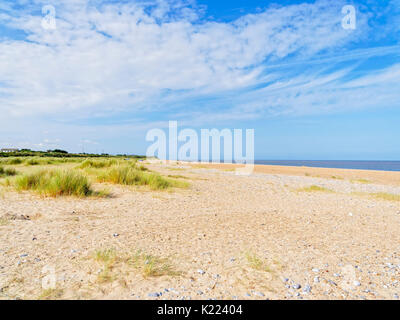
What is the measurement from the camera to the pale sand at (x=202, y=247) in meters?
2.33

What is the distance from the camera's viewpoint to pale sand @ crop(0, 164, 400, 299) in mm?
2328

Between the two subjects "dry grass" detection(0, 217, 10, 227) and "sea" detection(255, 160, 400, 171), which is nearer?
Result: "dry grass" detection(0, 217, 10, 227)

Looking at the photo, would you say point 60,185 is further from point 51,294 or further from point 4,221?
point 51,294

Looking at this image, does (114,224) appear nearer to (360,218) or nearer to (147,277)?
(147,277)

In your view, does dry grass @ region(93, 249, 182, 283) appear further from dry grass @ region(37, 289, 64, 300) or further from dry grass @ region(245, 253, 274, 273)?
dry grass @ region(245, 253, 274, 273)

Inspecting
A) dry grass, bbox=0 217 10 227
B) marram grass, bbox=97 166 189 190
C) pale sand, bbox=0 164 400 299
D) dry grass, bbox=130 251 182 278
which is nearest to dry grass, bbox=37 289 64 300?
pale sand, bbox=0 164 400 299

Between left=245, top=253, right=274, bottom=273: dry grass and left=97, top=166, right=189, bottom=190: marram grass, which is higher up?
left=97, top=166, right=189, bottom=190: marram grass

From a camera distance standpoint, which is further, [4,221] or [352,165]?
[352,165]

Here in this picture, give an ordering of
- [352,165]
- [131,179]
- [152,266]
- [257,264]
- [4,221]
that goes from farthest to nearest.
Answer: [352,165]
[131,179]
[4,221]
[257,264]
[152,266]

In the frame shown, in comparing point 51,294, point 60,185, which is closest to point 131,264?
point 51,294

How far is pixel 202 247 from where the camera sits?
336 cm

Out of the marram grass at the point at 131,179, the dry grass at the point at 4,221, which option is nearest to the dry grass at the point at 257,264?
the dry grass at the point at 4,221

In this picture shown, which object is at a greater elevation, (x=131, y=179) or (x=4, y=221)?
(x=131, y=179)
